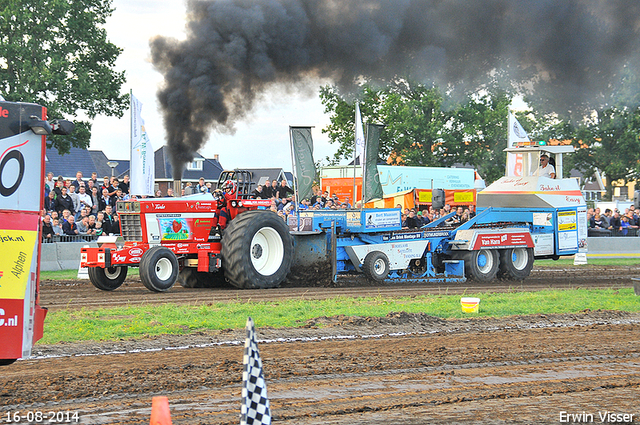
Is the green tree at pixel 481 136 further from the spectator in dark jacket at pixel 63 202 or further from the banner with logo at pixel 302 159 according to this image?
the spectator in dark jacket at pixel 63 202

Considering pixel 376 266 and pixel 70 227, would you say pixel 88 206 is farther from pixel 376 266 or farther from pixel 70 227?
pixel 376 266

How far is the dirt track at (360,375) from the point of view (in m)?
5.45

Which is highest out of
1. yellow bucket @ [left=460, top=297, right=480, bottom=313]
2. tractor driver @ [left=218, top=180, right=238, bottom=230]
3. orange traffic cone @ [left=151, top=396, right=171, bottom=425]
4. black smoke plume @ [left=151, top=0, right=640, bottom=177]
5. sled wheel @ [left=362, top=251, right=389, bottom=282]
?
black smoke plume @ [left=151, top=0, right=640, bottom=177]

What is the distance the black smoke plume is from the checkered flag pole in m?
9.67

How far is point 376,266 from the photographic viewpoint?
1526 cm

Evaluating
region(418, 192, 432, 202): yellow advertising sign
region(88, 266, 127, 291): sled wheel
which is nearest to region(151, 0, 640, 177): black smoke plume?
region(88, 266, 127, 291): sled wheel

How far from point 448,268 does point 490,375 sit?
10231 millimetres

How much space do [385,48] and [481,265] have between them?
19.0ft

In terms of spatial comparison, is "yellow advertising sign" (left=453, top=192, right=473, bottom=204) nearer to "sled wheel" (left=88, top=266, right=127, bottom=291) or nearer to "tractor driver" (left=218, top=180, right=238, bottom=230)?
"tractor driver" (left=218, top=180, right=238, bottom=230)

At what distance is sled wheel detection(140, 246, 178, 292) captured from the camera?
12523mm

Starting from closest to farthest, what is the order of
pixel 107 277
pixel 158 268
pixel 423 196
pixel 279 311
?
→ pixel 279 311, pixel 158 268, pixel 107 277, pixel 423 196

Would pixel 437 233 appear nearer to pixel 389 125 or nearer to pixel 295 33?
pixel 295 33

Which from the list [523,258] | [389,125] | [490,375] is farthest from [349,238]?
[389,125]

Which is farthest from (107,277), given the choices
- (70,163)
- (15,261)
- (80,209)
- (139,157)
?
(70,163)
